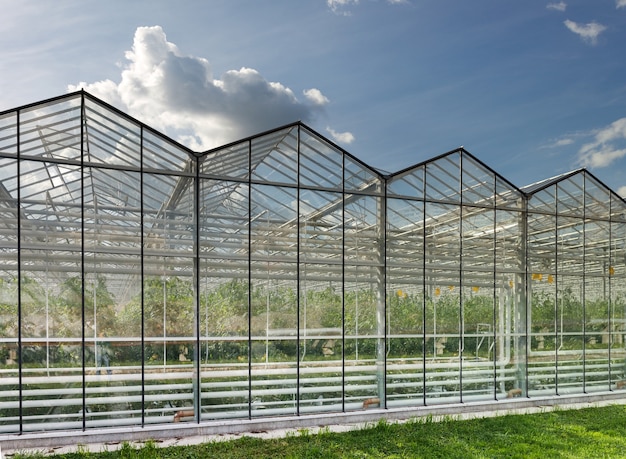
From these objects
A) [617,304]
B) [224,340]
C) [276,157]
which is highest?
[276,157]

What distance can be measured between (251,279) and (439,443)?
4.69 metres

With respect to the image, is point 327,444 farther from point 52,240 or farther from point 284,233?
point 52,240

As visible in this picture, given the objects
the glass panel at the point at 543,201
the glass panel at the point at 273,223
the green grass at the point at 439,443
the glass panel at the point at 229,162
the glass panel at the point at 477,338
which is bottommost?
the green grass at the point at 439,443

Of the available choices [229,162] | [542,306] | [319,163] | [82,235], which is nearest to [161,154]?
[229,162]

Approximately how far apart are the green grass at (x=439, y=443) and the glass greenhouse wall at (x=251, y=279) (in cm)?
122

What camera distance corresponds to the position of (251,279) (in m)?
10.6

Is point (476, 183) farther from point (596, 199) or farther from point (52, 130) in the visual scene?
point (52, 130)

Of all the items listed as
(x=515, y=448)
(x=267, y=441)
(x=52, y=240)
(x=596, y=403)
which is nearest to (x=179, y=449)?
(x=267, y=441)

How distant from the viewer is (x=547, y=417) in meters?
11.6

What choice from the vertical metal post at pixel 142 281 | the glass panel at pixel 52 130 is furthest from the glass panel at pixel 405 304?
the glass panel at pixel 52 130

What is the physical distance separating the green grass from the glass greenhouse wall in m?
1.22

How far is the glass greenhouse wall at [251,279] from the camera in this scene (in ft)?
31.4

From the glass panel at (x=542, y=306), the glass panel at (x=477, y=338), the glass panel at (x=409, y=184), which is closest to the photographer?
the glass panel at (x=409, y=184)

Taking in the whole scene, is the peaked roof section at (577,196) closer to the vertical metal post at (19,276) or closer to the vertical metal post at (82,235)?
the vertical metal post at (82,235)
